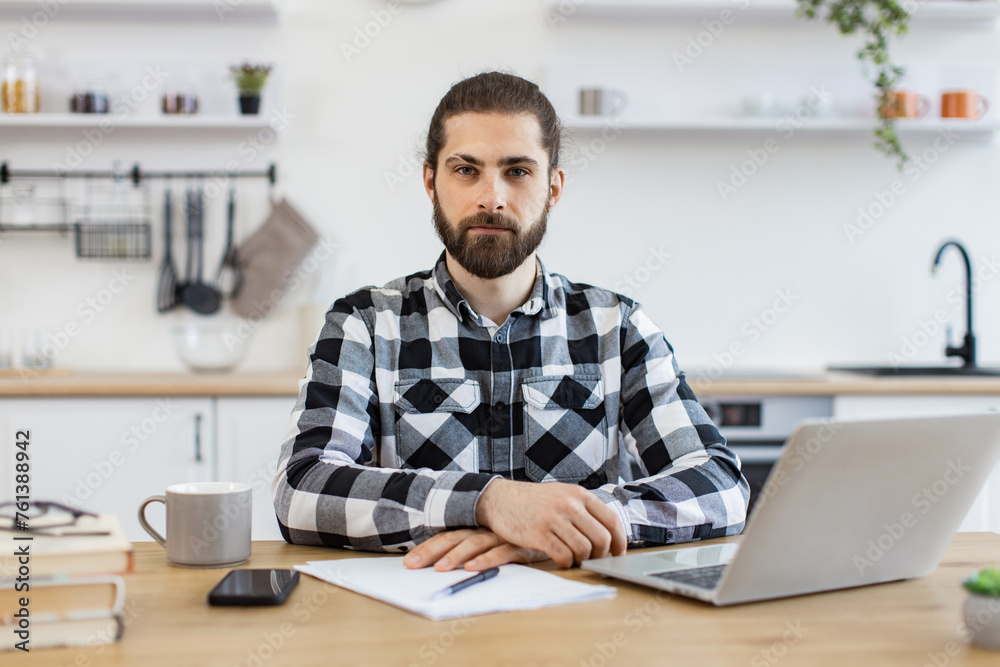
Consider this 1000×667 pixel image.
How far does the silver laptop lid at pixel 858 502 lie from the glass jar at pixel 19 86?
9.25 feet

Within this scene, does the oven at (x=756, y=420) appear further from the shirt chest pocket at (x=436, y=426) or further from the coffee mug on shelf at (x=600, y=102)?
the shirt chest pocket at (x=436, y=426)

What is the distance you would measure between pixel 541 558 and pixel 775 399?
1672 mm

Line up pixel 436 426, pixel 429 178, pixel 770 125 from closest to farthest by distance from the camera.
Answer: pixel 436 426, pixel 429 178, pixel 770 125

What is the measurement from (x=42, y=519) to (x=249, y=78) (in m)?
2.37

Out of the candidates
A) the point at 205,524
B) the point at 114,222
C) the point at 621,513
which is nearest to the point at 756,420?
the point at 621,513

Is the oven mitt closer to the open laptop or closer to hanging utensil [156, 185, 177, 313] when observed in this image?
hanging utensil [156, 185, 177, 313]

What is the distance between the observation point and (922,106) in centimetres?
304

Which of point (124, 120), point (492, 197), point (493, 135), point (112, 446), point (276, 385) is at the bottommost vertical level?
point (112, 446)

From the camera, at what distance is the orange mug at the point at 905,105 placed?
2.92m

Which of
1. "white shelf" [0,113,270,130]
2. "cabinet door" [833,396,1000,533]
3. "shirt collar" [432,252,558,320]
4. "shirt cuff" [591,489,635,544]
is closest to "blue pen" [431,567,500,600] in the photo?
"shirt cuff" [591,489,635,544]

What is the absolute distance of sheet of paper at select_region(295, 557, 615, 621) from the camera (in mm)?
850

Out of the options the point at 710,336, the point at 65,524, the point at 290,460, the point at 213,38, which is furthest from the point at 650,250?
the point at 65,524

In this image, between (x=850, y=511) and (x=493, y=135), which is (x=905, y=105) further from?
(x=850, y=511)

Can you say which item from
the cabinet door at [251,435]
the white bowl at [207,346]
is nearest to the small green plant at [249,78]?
the white bowl at [207,346]
